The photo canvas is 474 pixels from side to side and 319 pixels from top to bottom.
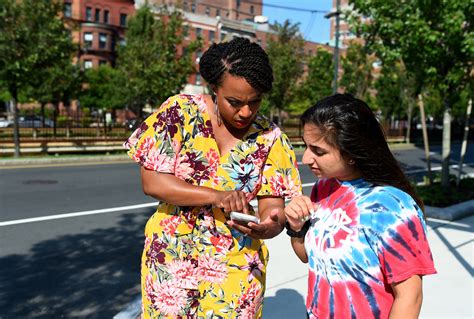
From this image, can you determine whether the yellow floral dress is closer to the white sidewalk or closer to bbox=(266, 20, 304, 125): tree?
the white sidewalk

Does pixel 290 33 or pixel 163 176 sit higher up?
pixel 290 33

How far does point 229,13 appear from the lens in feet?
245

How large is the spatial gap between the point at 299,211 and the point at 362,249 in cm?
26

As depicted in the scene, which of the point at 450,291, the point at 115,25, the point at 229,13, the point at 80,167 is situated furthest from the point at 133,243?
the point at 229,13

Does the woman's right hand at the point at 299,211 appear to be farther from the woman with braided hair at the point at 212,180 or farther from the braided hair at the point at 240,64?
the braided hair at the point at 240,64

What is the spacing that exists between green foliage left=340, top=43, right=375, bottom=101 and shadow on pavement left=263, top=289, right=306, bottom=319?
25.7 metres

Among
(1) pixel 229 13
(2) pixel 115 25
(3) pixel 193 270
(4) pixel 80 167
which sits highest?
(1) pixel 229 13

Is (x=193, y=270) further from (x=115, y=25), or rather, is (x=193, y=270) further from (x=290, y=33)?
(x=115, y=25)

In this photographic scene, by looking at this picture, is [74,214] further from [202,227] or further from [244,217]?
[244,217]

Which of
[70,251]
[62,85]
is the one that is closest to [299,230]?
[70,251]

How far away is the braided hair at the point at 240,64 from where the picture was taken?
1858 millimetres

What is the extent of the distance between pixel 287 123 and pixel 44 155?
1614 cm

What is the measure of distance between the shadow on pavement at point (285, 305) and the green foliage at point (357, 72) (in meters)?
25.7

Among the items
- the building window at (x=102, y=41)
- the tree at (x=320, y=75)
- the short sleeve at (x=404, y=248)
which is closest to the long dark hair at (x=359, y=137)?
the short sleeve at (x=404, y=248)
